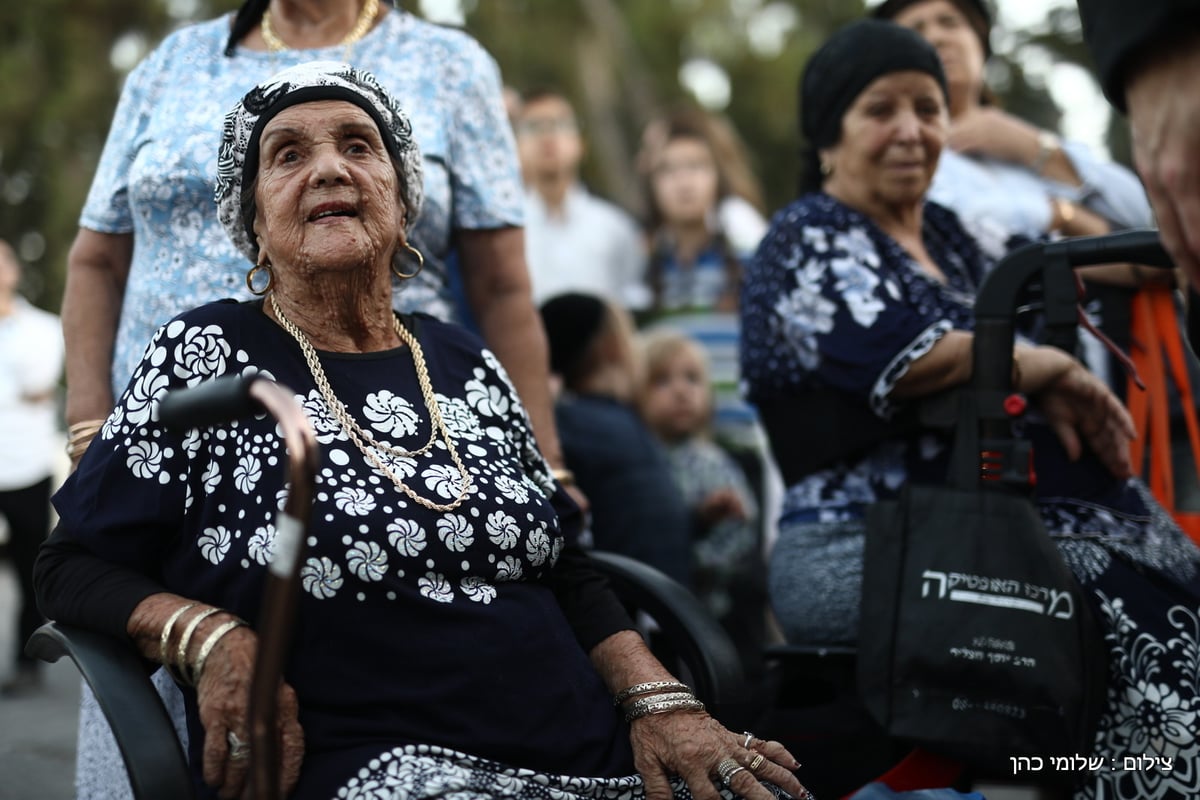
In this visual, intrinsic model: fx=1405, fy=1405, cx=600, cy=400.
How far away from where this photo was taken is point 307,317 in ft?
8.39

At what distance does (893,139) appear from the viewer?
336 cm

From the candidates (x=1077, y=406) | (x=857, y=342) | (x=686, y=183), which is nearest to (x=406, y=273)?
(x=857, y=342)

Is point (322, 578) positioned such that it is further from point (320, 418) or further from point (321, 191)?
point (321, 191)

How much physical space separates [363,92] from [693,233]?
3551 mm

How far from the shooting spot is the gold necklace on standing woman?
3096 millimetres

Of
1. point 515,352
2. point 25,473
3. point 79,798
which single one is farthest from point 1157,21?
point 25,473

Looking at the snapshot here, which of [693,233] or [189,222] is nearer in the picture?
[189,222]

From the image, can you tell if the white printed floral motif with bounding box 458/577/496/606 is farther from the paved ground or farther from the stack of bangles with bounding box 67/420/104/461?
the paved ground

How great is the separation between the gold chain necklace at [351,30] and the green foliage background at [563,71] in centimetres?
491

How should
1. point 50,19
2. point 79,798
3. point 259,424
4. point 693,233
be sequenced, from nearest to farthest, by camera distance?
1. point 259,424
2. point 79,798
3. point 693,233
4. point 50,19

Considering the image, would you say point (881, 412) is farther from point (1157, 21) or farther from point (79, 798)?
point (79, 798)

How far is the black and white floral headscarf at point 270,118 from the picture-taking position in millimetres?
2586

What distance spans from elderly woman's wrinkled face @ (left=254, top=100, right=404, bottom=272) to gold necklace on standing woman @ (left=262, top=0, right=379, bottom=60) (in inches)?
21.2

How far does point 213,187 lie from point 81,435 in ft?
1.93
